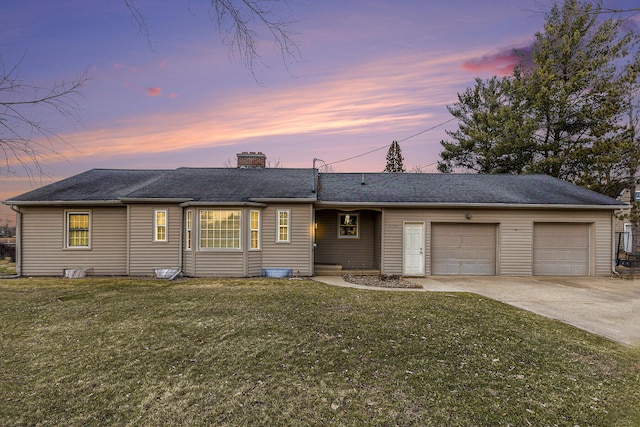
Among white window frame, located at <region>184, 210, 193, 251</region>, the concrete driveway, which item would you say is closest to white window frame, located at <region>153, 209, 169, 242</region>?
white window frame, located at <region>184, 210, 193, 251</region>

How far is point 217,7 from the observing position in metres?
2.60

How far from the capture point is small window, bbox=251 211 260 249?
12.0m

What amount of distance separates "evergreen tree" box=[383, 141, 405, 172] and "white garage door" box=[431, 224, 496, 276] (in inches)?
1088

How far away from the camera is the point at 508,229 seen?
1272 centimetres

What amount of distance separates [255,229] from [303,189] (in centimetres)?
245

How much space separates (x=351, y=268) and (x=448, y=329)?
8421 millimetres

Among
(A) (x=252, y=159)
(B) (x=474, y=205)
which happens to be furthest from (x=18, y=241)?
(B) (x=474, y=205)

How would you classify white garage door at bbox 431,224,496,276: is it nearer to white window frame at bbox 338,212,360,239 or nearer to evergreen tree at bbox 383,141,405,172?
white window frame at bbox 338,212,360,239

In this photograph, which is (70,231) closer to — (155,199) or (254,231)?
(155,199)

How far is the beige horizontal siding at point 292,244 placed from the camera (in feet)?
40.0

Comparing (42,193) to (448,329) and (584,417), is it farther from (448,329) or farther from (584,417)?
(584,417)

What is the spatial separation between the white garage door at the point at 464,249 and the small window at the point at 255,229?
679cm

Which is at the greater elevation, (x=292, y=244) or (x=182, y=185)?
(x=182, y=185)

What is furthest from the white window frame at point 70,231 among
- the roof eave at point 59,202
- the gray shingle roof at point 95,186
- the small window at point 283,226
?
the small window at point 283,226
